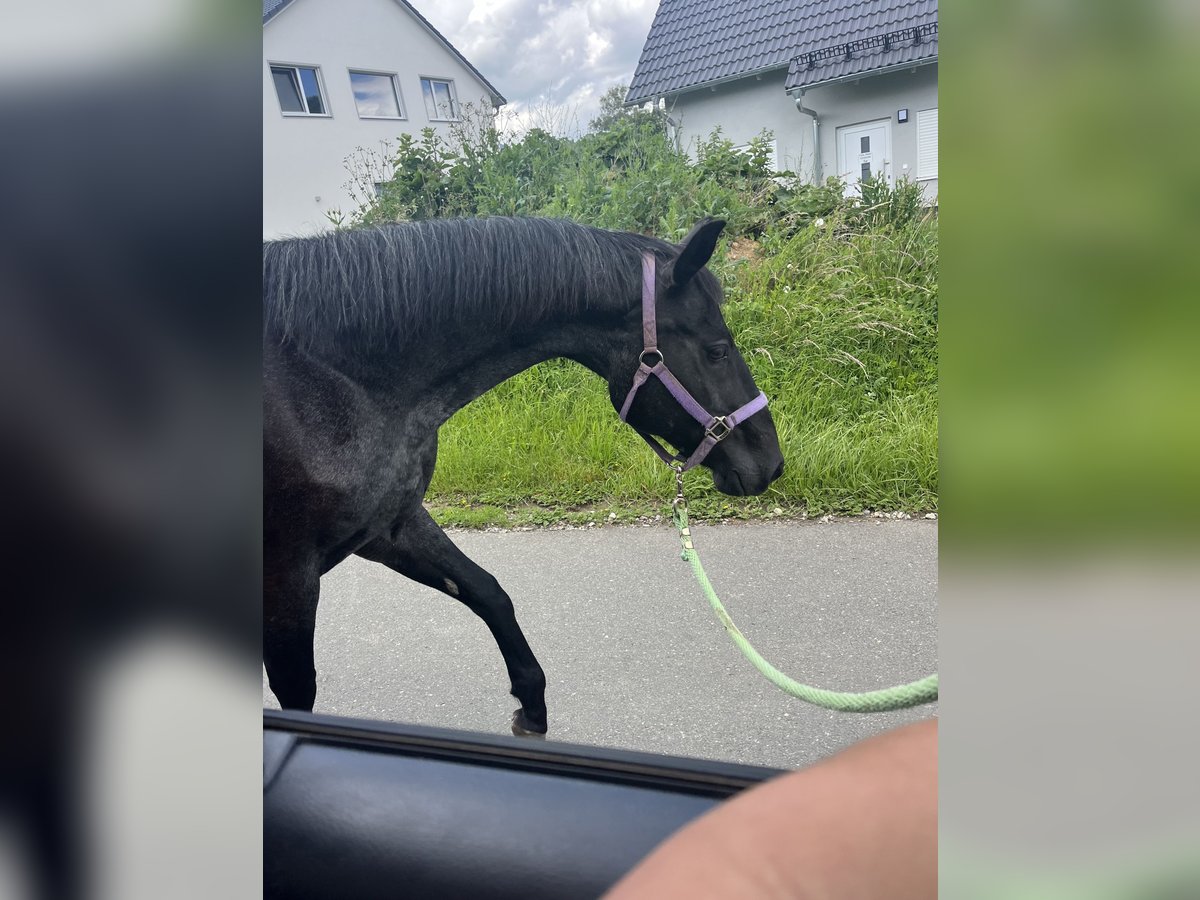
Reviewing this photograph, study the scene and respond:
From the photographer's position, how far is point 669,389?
142 centimetres

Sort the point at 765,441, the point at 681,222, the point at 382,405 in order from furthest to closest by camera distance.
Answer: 1. the point at 681,222
2. the point at 765,441
3. the point at 382,405

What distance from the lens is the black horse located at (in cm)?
125

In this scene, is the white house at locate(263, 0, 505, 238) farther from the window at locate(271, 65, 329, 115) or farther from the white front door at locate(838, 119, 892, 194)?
the white front door at locate(838, 119, 892, 194)

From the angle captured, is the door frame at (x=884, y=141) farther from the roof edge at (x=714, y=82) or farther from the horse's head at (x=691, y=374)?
the horse's head at (x=691, y=374)

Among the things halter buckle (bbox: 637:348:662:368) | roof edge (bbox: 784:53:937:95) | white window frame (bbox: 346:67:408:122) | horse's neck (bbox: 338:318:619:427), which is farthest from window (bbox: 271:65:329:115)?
roof edge (bbox: 784:53:937:95)

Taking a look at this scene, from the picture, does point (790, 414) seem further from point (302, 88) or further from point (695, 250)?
point (302, 88)

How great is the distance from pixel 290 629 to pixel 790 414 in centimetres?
162

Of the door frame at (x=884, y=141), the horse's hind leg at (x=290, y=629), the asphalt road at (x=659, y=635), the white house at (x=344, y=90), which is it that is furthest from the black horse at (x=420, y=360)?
the door frame at (x=884, y=141)

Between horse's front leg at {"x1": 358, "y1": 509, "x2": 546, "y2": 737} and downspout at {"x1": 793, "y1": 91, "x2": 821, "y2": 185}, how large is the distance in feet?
4.04
